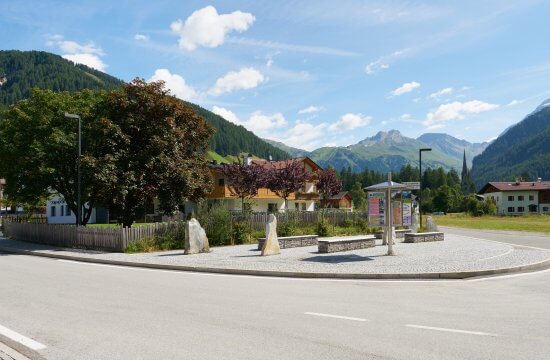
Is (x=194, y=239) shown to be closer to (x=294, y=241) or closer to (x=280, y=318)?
(x=294, y=241)

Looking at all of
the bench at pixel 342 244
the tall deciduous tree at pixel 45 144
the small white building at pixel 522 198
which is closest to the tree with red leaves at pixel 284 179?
the tall deciduous tree at pixel 45 144

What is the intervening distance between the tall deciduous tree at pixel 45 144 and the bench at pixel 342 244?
11.9 m

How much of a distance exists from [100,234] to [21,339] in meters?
16.3

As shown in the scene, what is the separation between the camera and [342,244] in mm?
19734

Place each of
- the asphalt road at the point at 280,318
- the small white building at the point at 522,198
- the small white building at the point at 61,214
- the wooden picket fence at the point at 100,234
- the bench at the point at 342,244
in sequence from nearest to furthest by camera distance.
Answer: the asphalt road at the point at 280,318 → the bench at the point at 342,244 → the wooden picket fence at the point at 100,234 → the small white building at the point at 61,214 → the small white building at the point at 522,198

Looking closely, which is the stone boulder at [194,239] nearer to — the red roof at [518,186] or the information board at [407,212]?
the information board at [407,212]

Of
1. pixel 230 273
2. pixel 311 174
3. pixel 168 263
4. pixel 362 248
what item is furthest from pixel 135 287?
pixel 311 174

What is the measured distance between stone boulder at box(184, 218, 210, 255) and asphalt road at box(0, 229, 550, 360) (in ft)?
A: 21.0

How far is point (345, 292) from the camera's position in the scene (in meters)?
10.6

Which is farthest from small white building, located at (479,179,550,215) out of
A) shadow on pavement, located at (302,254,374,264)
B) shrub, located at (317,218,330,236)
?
shadow on pavement, located at (302,254,374,264)

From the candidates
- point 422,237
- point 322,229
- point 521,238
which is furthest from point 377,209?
point 521,238

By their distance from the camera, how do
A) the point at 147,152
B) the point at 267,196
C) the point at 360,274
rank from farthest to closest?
the point at 267,196 → the point at 147,152 → the point at 360,274

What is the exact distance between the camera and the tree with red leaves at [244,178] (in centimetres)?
5509

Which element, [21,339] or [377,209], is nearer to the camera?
[21,339]
